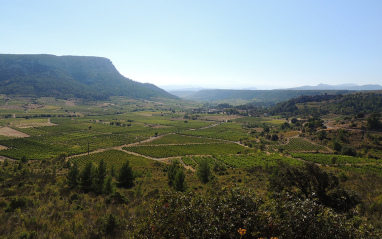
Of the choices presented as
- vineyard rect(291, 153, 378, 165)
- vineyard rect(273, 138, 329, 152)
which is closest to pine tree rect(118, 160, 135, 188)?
vineyard rect(291, 153, 378, 165)

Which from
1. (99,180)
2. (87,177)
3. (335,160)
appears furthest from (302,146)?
(87,177)

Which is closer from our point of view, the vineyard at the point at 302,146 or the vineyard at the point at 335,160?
the vineyard at the point at 335,160

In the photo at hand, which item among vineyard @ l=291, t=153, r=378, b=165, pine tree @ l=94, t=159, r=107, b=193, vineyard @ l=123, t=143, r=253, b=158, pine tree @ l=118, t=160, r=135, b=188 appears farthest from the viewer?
vineyard @ l=123, t=143, r=253, b=158

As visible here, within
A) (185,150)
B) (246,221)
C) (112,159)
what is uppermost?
(246,221)

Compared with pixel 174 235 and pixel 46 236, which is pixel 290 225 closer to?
pixel 174 235

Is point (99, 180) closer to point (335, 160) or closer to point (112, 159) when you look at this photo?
point (112, 159)

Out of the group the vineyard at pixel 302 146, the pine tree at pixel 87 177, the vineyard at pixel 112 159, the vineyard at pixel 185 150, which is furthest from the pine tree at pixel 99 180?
the vineyard at pixel 302 146

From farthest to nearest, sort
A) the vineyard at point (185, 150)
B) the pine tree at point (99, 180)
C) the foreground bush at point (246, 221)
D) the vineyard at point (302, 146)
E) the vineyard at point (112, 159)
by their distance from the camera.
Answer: the vineyard at point (302, 146), the vineyard at point (185, 150), the vineyard at point (112, 159), the pine tree at point (99, 180), the foreground bush at point (246, 221)

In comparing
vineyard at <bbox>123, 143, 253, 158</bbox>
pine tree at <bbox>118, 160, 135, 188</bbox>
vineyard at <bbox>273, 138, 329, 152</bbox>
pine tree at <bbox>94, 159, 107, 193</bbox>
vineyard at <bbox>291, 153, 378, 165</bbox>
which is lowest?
vineyard at <bbox>123, 143, 253, 158</bbox>

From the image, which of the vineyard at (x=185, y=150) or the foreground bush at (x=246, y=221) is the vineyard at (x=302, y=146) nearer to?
the vineyard at (x=185, y=150)

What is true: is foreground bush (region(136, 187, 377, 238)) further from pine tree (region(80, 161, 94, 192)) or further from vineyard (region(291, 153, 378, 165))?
vineyard (region(291, 153, 378, 165))

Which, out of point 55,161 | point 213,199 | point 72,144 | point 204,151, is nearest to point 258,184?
Answer: point 213,199

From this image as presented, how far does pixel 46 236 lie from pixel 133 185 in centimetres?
2347

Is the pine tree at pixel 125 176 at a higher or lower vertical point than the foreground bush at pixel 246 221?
lower
